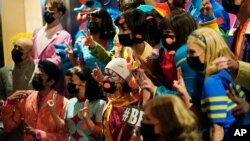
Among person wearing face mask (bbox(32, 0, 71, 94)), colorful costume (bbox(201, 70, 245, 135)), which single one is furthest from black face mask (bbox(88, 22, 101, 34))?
colorful costume (bbox(201, 70, 245, 135))

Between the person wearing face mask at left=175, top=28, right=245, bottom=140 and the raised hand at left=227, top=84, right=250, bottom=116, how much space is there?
0.02 m

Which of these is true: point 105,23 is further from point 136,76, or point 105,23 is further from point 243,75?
point 243,75

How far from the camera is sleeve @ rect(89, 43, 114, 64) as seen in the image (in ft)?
12.6

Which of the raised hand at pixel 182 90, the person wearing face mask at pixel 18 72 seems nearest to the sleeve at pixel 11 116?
the person wearing face mask at pixel 18 72

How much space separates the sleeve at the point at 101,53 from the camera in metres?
3.84

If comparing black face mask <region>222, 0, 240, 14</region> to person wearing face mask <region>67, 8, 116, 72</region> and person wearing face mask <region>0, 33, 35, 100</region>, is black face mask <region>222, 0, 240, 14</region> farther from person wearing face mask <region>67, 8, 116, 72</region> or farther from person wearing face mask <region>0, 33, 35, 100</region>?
person wearing face mask <region>0, 33, 35, 100</region>

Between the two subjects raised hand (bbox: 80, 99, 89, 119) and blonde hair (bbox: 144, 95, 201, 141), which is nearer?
blonde hair (bbox: 144, 95, 201, 141)

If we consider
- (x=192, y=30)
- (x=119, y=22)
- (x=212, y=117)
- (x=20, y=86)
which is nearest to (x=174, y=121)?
(x=212, y=117)

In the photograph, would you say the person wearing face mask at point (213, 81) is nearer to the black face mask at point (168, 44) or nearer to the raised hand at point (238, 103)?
the raised hand at point (238, 103)

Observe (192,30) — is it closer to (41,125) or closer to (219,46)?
(219,46)

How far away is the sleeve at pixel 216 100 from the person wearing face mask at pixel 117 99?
692 millimetres

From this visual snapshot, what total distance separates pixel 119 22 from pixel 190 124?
42.7 inches

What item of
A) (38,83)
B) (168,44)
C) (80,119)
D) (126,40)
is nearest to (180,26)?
(168,44)

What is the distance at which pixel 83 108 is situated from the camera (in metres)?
3.62
